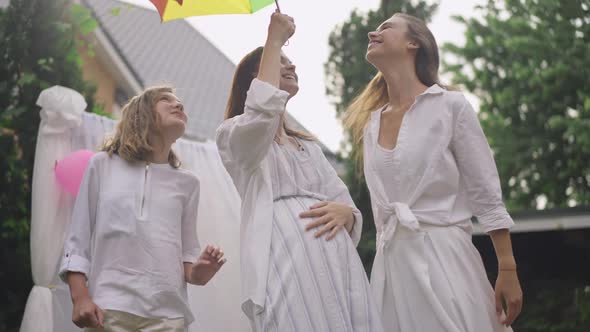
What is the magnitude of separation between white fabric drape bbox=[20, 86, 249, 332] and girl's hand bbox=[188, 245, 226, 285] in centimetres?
102

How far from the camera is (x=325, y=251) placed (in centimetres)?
221

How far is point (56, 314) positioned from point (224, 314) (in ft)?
2.90

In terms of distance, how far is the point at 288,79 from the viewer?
2559mm

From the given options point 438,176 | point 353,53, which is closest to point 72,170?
point 438,176

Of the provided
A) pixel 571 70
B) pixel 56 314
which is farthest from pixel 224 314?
pixel 571 70

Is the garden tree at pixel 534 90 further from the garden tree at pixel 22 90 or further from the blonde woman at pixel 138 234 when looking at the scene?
the blonde woman at pixel 138 234

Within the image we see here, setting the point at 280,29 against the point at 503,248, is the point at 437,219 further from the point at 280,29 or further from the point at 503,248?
the point at 280,29

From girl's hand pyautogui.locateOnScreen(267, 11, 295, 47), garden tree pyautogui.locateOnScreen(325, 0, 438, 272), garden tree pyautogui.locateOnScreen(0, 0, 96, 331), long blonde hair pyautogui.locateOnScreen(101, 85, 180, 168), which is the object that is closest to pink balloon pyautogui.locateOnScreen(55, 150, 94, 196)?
long blonde hair pyautogui.locateOnScreen(101, 85, 180, 168)

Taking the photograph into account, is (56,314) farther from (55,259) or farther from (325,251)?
(325,251)

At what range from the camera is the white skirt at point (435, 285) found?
7.43 feet

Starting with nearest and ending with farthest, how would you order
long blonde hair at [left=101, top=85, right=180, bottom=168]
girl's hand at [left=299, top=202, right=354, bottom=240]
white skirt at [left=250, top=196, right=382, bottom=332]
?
white skirt at [left=250, top=196, right=382, bottom=332] < girl's hand at [left=299, top=202, right=354, bottom=240] < long blonde hair at [left=101, top=85, right=180, bottom=168]

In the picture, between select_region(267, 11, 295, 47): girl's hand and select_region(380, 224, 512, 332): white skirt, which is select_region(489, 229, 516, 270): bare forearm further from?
select_region(267, 11, 295, 47): girl's hand

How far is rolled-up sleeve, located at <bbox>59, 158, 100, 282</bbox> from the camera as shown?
255cm

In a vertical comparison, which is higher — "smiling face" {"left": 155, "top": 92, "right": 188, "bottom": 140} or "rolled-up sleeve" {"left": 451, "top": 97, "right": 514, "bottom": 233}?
"smiling face" {"left": 155, "top": 92, "right": 188, "bottom": 140}
